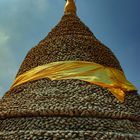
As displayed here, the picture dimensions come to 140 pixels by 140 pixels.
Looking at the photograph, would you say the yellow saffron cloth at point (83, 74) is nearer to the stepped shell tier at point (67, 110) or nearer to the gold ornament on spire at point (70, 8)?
the stepped shell tier at point (67, 110)

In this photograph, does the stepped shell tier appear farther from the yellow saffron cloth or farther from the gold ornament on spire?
the gold ornament on spire

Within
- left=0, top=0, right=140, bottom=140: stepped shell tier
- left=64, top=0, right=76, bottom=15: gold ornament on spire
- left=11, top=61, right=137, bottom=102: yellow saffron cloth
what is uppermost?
left=64, top=0, right=76, bottom=15: gold ornament on spire

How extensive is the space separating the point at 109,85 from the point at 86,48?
72.0 inches

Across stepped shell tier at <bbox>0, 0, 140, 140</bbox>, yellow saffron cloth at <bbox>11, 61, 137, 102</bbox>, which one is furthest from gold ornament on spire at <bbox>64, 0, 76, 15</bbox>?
yellow saffron cloth at <bbox>11, 61, 137, 102</bbox>

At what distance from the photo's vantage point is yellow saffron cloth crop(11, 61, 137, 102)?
10430 mm

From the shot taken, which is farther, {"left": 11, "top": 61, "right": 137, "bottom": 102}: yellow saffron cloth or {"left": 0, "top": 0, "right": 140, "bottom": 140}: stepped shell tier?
{"left": 11, "top": 61, "right": 137, "bottom": 102}: yellow saffron cloth

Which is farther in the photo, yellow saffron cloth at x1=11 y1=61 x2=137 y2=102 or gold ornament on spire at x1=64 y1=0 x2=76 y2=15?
gold ornament on spire at x1=64 y1=0 x2=76 y2=15

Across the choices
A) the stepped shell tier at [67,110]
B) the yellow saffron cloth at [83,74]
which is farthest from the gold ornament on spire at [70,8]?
the yellow saffron cloth at [83,74]

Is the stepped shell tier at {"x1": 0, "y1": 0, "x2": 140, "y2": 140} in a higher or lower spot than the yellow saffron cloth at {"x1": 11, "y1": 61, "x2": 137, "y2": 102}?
lower

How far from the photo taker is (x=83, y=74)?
10625 mm

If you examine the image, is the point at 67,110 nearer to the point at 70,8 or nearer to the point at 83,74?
the point at 83,74

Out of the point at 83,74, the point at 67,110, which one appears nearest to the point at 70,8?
the point at 83,74

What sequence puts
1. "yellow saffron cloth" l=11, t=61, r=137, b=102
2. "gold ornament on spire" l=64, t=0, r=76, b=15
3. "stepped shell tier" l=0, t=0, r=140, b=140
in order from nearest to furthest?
"stepped shell tier" l=0, t=0, r=140, b=140
"yellow saffron cloth" l=11, t=61, r=137, b=102
"gold ornament on spire" l=64, t=0, r=76, b=15

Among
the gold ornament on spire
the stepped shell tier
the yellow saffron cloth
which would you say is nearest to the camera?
the stepped shell tier
